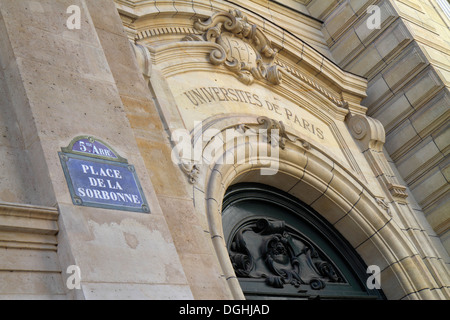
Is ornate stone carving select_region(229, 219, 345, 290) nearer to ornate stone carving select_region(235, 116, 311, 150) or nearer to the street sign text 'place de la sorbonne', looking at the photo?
ornate stone carving select_region(235, 116, 311, 150)

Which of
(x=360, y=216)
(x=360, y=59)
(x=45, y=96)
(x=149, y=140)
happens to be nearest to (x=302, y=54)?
(x=360, y=59)

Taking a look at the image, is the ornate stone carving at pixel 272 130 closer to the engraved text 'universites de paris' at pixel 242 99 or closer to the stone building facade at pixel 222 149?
the stone building facade at pixel 222 149

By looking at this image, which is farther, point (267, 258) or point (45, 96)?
point (267, 258)

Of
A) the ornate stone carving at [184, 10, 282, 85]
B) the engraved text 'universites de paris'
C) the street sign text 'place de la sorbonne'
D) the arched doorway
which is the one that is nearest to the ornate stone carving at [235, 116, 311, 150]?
the engraved text 'universites de paris'

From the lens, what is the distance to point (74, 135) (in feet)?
15.9

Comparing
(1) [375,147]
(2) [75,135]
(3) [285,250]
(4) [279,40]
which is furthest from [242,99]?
(2) [75,135]

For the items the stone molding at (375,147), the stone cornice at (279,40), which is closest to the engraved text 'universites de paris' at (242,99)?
the stone cornice at (279,40)

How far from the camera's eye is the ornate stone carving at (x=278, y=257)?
771 cm

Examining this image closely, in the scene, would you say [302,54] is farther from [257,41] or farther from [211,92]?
[211,92]

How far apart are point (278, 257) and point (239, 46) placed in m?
3.14

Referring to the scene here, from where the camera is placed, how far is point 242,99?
28.3 feet

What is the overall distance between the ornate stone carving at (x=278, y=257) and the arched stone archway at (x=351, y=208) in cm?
63

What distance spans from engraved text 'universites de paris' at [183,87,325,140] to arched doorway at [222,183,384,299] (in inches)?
45.9

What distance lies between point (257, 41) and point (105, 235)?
18.8ft
